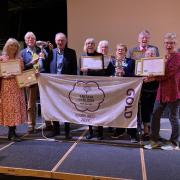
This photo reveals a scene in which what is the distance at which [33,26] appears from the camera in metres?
8.73

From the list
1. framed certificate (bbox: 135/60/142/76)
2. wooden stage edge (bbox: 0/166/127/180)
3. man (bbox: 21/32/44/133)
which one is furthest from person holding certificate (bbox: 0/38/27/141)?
framed certificate (bbox: 135/60/142/76)

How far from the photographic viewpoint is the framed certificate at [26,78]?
4207 millimetres

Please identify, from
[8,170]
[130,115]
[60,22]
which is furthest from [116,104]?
[60,22]

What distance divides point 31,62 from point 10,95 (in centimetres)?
55

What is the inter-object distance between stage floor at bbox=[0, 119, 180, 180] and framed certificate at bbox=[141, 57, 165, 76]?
906mm

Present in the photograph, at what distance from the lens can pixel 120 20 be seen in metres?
6.10

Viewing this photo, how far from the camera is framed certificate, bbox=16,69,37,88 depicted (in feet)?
13.8

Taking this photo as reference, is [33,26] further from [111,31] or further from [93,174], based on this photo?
[93,174]

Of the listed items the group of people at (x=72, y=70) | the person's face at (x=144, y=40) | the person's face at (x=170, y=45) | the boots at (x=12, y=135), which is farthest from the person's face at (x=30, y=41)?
the person's face at (x=170, y=45)

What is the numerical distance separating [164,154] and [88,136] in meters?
1.08

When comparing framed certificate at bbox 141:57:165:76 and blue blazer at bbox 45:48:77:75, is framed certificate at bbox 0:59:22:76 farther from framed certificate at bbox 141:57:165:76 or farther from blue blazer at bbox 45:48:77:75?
framed certificate at bbox 141:57:165:76

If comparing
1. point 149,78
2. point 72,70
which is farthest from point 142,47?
point 72,70

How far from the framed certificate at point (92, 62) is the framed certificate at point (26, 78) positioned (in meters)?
0.67

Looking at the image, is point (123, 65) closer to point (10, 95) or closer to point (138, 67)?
point (138, 67)
